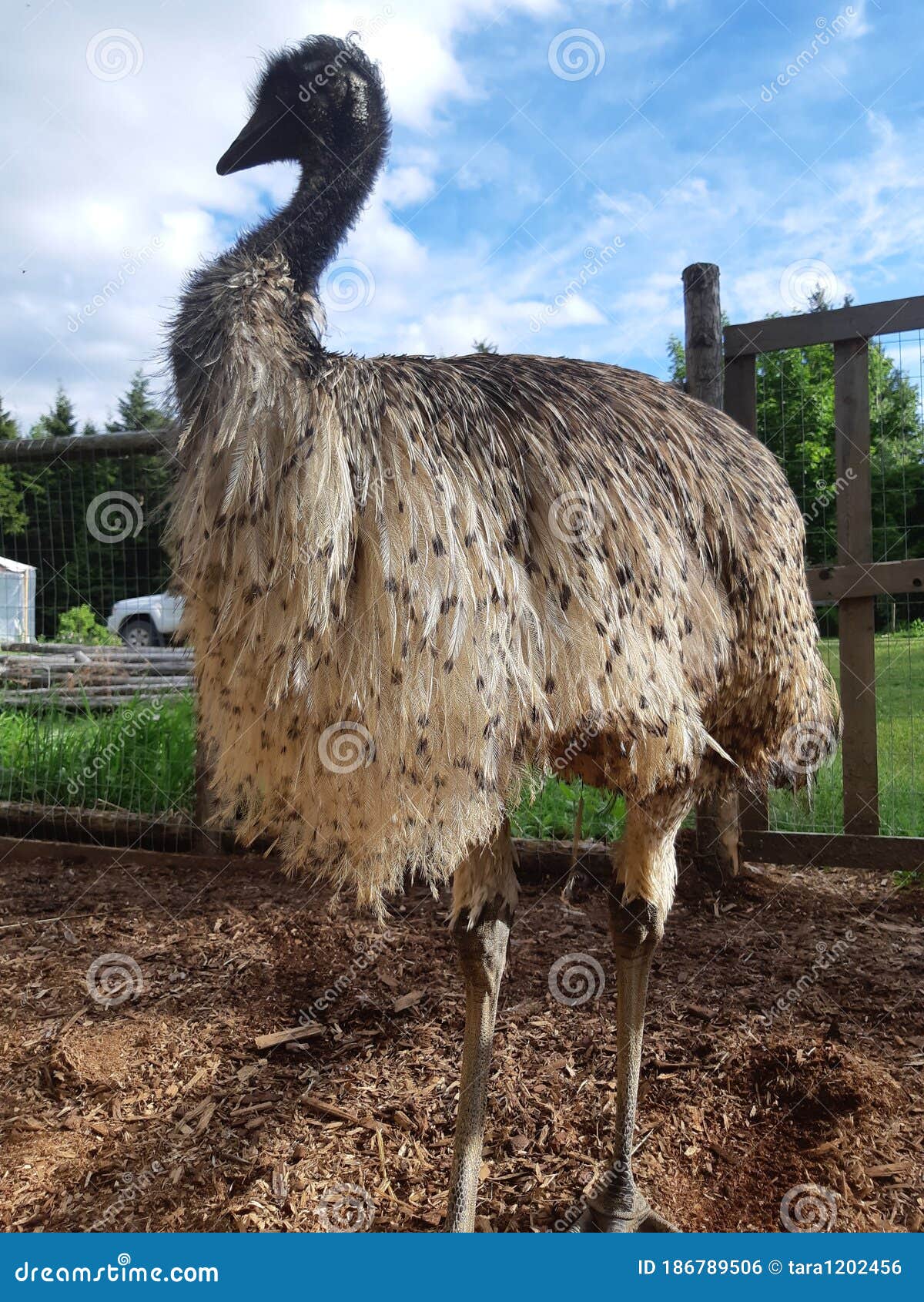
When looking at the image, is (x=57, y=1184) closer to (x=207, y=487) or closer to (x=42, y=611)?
(x=207, y=487)

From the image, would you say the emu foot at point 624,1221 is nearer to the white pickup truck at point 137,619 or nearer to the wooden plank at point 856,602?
the wooden plank at point 856,602

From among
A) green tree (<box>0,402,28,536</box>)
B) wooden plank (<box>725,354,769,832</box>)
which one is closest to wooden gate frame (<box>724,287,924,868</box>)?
wooden plank (<box>725,354,769,832</box>)

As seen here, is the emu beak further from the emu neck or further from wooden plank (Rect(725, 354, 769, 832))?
wooden plank (Rect(725, 354, 769, 832))

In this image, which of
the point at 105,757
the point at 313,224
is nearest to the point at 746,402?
the point at 313,224

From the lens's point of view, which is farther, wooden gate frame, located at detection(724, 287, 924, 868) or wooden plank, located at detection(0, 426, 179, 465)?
wooden plank, located at detection(0, 426, 179, 465)

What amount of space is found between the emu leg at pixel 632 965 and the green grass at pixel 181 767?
177 centimetres

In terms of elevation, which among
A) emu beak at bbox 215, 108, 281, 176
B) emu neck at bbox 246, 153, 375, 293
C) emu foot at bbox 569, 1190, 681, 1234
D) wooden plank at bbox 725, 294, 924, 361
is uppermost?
wooden plank at bbox 725, 294, 924, 361

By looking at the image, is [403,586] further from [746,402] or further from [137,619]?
[137,619]

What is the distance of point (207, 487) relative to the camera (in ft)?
5.54

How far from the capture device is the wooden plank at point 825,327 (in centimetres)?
398

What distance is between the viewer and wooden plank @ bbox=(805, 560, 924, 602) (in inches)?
157

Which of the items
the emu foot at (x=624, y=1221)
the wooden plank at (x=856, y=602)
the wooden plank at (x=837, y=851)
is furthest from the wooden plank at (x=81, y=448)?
the emu foot at (x=624, y=1221)

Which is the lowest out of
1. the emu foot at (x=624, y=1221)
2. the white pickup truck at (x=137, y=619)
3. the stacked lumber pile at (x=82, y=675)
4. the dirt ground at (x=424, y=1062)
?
the emu foot at (x=624, y=1221)

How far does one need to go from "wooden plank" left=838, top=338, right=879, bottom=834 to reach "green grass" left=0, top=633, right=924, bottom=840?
7.5 inches
